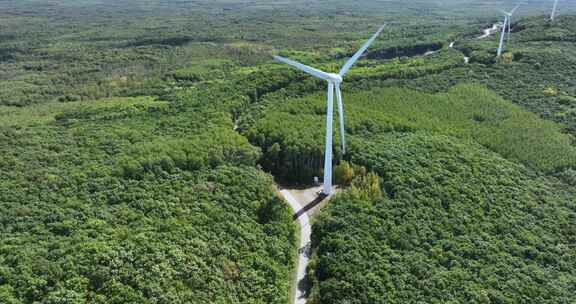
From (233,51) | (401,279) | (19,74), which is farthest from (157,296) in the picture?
(233,51)

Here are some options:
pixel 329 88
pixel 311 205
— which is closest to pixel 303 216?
pixel 311 205

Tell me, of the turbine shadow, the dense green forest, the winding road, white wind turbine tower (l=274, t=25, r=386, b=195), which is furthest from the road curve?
white wind turbine tower (l=274, t=25, r=386, b=195)

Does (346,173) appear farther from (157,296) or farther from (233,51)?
(233,51)

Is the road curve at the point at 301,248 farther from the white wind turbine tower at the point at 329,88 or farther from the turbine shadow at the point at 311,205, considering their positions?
the white wind turbine tower at the point at 329,88

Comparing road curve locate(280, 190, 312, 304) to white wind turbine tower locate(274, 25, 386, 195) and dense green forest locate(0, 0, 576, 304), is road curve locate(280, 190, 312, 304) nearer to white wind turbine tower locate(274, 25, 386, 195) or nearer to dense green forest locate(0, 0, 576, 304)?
dense green forest locate(0, 0, 576, 304)

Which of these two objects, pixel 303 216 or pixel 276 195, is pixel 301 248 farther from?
pixel 276 195

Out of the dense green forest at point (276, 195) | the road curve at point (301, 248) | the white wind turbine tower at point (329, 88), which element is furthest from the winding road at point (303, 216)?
the white wind turbine tower at point (329, 88)

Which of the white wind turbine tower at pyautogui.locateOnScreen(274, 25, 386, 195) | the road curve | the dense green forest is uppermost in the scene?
the white wind turbine tower at pyautogui.locateOnScreen(274, 25, 386, 195)
